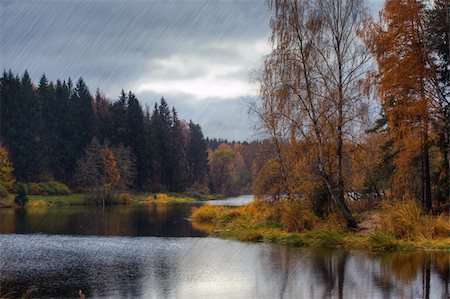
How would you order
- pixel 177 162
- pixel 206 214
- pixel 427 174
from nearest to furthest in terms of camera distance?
pixel 427 174 < pixel 206 214 < pixel 177 162

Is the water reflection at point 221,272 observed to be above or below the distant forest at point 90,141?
below

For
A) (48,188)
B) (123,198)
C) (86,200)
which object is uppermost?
(48,188)

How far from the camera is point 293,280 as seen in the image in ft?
51.1

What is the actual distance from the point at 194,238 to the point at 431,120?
14464 mm

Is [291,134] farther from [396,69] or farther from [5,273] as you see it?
[5,273]

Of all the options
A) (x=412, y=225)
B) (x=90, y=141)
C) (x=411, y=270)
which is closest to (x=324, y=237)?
(x=412, y=225)

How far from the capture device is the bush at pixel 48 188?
76.0 meters

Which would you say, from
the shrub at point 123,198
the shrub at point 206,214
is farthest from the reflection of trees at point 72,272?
the shrub at point 123,198

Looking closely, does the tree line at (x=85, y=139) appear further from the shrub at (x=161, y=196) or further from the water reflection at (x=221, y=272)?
the water reflection at (x=221, y=272)

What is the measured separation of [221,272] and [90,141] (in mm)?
78623

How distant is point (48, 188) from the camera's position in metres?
77.5

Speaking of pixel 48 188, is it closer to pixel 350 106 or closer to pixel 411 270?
pixel 350 106

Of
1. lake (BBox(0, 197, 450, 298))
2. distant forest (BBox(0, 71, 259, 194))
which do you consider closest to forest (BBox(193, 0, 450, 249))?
lake (BBox(0, 197, 450, 298))

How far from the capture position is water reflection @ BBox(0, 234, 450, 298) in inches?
553
